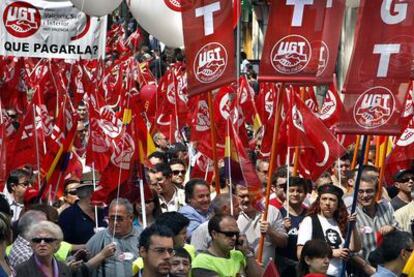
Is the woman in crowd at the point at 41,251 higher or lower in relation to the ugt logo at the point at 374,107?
lower

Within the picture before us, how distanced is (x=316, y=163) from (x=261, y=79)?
3.23 m

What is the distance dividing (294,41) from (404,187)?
3670mm

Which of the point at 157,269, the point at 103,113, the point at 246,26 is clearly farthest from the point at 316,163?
the point at 246,26

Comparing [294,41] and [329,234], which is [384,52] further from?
[329,234]

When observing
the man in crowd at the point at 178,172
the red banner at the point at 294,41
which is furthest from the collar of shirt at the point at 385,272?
the man in crowd at the point at 178,172

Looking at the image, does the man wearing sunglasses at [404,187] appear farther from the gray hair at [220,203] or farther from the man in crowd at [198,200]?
the gray hair at [220,203]

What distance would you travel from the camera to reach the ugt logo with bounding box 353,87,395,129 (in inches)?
519

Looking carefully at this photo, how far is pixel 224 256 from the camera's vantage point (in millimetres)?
12594

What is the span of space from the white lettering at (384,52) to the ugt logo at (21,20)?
306 inches

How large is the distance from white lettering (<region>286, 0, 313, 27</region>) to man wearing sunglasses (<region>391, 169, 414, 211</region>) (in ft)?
11.8

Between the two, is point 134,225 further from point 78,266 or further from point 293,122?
point 293,122

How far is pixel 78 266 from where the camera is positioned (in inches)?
492

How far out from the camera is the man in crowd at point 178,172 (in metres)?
17.4

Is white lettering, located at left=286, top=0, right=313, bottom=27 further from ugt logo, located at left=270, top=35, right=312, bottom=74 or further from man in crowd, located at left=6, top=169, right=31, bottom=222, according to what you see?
man in crowd, located at left=6, top=169, right=31, bottom=222
